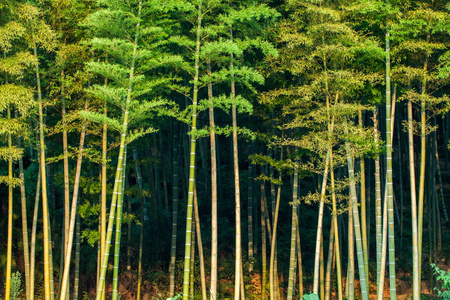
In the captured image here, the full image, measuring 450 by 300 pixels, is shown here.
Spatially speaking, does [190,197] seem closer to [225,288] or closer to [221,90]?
[221,90]

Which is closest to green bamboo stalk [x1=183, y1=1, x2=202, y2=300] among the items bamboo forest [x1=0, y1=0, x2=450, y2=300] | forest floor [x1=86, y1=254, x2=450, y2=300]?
bamboo forest [x1=0, y1=0, x2=450, y2=300]

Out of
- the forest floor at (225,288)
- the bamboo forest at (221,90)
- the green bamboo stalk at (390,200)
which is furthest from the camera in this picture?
the forest floor at (225,288)

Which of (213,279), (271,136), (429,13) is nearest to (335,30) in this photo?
(429,13)

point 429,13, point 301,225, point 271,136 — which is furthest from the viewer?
point 301,225

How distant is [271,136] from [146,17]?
11.4ft

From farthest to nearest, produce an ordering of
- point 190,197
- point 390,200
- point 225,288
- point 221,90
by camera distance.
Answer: point 225,288, point 221,90, point 190,197, point 390,200

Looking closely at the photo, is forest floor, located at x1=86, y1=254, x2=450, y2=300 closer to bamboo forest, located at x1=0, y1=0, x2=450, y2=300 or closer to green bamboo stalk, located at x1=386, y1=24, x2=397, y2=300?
bamboo forest, located at x1=0, y1=0, x2=450, y2=300

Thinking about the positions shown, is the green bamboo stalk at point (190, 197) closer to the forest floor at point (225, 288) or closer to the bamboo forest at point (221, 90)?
the bamboo forest at point (221, 90)

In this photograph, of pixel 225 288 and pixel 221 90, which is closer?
pixel 221 90

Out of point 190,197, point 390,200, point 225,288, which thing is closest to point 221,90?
point 190,197

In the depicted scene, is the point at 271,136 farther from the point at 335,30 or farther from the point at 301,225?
the point at 301,225

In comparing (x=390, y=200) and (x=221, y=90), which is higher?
(x=221, y=90)

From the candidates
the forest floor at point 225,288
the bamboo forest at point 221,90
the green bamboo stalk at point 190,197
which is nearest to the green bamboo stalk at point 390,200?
the bamboo forest at point 221,90

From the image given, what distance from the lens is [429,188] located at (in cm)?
1197
